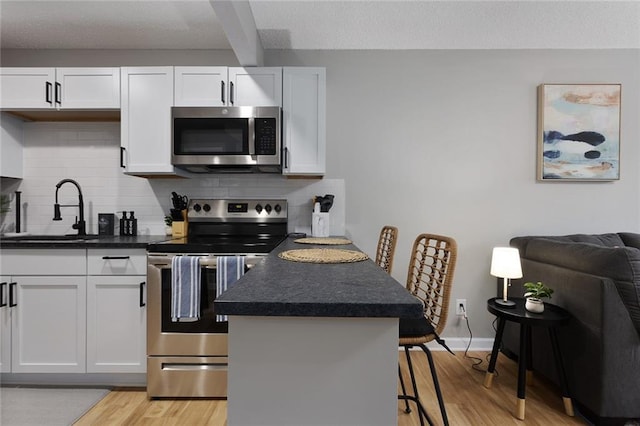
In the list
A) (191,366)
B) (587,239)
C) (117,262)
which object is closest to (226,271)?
(191,366)

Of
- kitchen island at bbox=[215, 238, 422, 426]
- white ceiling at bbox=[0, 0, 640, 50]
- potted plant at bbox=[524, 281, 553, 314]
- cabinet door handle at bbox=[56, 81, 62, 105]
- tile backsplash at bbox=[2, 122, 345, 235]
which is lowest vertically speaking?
potted plant at bbox=[524, 281, 553, 314]

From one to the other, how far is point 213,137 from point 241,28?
71 cm

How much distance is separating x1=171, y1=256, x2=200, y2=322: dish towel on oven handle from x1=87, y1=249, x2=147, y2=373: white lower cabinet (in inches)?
11.4

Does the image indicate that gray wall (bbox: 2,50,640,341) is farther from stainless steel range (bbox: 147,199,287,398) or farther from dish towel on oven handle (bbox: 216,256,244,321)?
stainless steel range (bbox: 147,199,287,398)

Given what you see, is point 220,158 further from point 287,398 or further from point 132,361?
point 287,398

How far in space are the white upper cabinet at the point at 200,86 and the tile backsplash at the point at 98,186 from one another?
621 millimetres

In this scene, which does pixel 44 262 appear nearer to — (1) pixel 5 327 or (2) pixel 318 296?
(1) pixel 5 327

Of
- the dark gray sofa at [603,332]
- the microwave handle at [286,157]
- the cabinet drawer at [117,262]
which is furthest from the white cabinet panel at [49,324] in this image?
the dark gray sofa at [603,332]

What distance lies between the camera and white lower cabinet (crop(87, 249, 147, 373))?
2055 mm

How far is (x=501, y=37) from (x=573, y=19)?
45 centimetres

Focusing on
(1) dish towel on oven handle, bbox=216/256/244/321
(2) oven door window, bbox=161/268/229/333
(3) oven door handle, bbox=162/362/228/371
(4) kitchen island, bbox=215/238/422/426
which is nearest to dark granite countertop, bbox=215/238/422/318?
(4) kitchen island, bbox=215/238/422/426

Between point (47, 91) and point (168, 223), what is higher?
point (47, 91)

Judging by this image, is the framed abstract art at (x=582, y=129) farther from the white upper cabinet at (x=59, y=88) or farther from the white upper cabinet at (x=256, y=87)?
the white upper cabinet at (x=59, y=88)

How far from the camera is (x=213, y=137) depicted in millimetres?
2283
